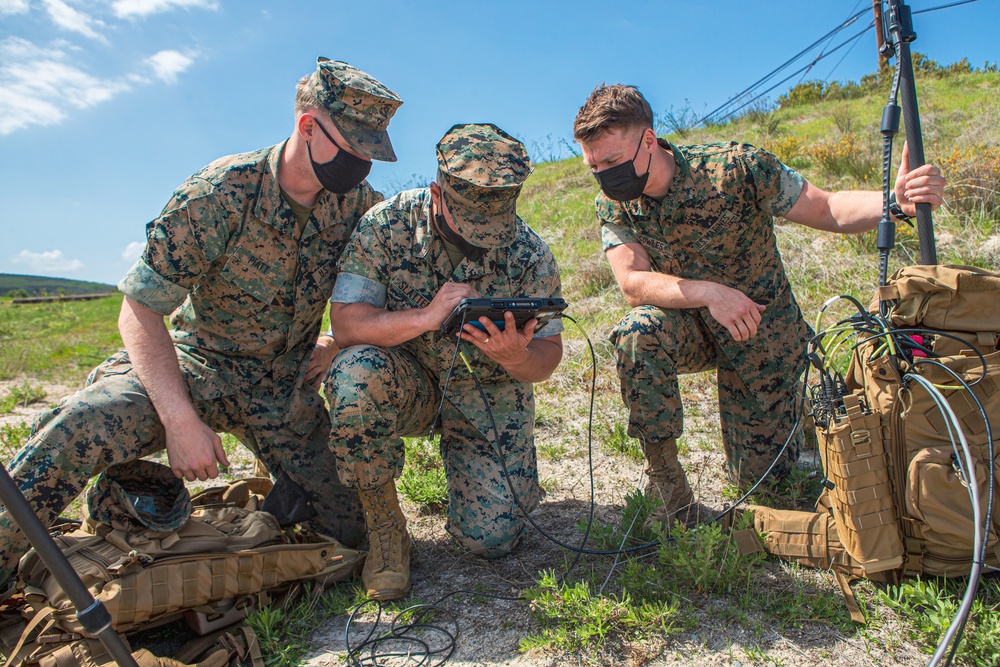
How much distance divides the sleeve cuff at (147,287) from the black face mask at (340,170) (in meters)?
0.77

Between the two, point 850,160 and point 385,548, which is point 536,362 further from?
point 850,160

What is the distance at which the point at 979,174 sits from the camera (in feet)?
21.0

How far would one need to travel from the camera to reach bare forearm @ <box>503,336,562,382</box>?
2.89 meters

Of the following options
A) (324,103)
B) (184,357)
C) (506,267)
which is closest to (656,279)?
(506,267)

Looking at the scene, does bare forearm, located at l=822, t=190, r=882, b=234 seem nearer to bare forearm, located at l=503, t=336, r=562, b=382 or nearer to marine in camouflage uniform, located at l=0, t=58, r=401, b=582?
bare forearm, located at l=503, t=336, r=562, b=382

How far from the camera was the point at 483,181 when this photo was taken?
2.66 metres

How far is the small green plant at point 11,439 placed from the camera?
A: 4926 millimetres

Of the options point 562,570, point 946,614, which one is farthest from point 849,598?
point 562,570

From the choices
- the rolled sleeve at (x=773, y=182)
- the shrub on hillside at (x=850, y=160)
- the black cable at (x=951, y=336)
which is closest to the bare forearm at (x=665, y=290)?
the rolled sleeve at (x=773, y=182)

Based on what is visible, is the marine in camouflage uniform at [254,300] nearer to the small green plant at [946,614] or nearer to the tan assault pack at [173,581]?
the tan assault pack at [173,581]

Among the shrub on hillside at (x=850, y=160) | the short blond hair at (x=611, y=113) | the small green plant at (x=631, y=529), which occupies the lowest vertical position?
the small green plant at (x=631, y=529)

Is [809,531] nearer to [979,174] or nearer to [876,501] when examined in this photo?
[876,501]

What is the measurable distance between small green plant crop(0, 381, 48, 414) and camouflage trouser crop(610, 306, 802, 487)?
6.20 metres

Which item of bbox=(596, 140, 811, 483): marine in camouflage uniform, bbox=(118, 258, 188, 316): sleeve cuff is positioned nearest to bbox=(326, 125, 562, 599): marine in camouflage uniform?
bbox=(596, 140, 811, 483): marine in camouflage uniform
